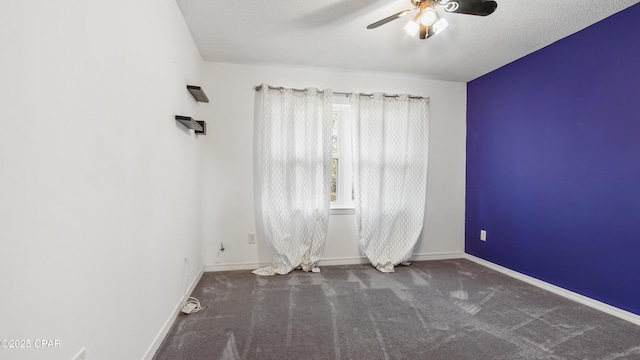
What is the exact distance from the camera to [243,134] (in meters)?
2.97

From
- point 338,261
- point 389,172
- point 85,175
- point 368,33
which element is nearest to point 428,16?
point 368,33

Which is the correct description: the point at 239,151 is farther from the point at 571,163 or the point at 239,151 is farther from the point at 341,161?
the point at 571,163

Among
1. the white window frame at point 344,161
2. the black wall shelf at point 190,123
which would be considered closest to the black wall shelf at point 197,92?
the black wall shelf at point 190,123

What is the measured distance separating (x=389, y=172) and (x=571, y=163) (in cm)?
168

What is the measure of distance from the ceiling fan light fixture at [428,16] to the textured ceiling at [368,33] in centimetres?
34

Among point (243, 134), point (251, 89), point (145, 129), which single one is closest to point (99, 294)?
point (145, 129)

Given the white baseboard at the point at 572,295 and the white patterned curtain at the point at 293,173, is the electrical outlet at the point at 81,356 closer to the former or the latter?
the white patterned curtain at the point at 293,173

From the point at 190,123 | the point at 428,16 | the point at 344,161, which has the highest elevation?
the point at 428,16

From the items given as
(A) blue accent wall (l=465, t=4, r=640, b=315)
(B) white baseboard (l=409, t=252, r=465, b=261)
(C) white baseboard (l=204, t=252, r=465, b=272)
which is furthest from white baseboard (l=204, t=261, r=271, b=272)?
(A) blue accent wall (l=465, t=4, r=640, b=315)

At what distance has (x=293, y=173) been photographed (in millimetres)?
2971

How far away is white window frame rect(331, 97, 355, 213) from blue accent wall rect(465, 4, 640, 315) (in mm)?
1726

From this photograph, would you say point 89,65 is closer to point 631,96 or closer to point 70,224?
point 70,224

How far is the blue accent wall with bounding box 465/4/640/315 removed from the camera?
1.97 m

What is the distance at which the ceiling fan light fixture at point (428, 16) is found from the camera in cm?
164
